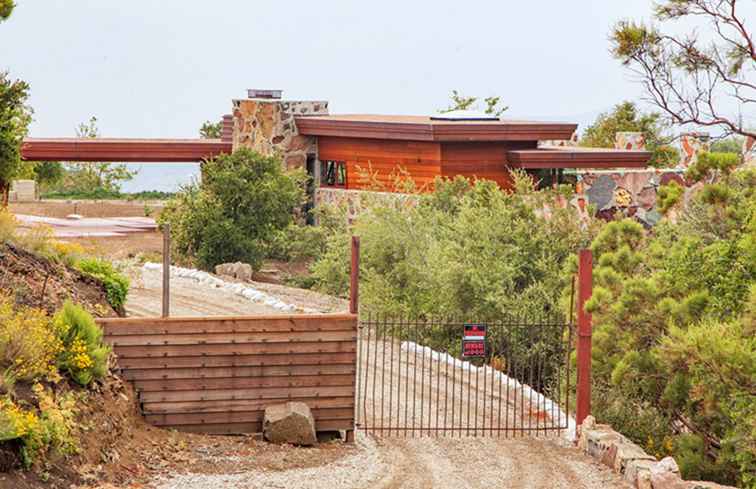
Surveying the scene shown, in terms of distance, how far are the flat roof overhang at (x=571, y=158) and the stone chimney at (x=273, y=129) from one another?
23.8 ft

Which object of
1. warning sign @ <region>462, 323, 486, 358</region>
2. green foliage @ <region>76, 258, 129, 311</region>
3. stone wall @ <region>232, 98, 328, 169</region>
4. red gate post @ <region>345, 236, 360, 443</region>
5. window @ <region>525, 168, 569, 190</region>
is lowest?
warning sign @ <region>462, 323, 486, 358</region>

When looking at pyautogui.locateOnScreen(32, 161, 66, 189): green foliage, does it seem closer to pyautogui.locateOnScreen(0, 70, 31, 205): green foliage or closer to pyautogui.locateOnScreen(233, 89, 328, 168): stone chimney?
pyautogui.locateOnScreen(233, 89, 328, 168): stone chimney

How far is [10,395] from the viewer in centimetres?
1333

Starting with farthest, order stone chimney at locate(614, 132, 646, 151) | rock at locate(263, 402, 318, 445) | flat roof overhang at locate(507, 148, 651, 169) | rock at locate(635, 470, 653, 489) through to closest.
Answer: stone chimney at locate(614, 132, 646, 151)
flat roof overhang at locate(507, 148, 651, 169)
rock at locate(263, 402, 318, 445)
rock at locate(635, 470, 653, 489)

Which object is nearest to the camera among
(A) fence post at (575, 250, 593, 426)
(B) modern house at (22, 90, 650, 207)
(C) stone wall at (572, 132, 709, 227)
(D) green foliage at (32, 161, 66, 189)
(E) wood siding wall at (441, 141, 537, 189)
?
(A) fence post at (575, 250, 593, 426)

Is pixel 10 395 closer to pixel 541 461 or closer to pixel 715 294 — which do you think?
pixel 541 461

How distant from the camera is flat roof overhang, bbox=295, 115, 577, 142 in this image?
3669cm

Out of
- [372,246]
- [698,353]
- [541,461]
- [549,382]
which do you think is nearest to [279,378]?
[541,461]

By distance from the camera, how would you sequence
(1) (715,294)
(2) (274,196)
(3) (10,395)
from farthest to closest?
1. (2) (274,196)
2. (1) (715,294)
3. (3) (10,395)

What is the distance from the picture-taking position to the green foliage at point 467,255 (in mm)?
24422

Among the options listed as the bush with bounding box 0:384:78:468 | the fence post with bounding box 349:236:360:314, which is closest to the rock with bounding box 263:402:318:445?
the fence post with bounding box 349:236:360:314

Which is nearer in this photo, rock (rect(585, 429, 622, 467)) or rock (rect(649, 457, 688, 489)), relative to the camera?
rock (rect(649, 457, 688, 489))

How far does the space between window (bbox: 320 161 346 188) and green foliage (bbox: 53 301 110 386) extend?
26668mm

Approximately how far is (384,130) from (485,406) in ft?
68.1
